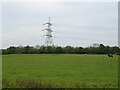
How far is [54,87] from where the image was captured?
11070mm

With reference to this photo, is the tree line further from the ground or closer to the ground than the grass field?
further from the ground

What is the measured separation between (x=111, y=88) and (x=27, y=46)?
268 ft

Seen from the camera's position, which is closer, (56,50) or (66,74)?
(66,74)

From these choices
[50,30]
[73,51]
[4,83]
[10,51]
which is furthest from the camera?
[73,51]

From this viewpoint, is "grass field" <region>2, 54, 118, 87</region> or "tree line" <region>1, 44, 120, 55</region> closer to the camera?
"grass field" <region>2, 54, 118, 87</region>

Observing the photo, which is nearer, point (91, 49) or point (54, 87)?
point (54, 87)

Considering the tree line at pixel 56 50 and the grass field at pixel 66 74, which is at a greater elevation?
the tree line at pixel 56 50

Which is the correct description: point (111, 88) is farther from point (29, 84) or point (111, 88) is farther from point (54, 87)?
point (29, 84)

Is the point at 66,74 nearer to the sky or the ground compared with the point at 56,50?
nearer to the ground

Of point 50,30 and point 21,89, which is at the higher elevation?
point 50,30

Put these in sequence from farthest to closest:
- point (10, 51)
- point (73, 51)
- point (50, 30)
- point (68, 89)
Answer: point (73, 51) < point (10, 51) < point (50, 30) < point (68, 89)

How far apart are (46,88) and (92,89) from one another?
224 cm

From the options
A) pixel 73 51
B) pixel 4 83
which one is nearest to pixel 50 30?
pixel 73 51

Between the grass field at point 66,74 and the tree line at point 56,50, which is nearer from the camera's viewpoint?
the grass field at point 66,74
